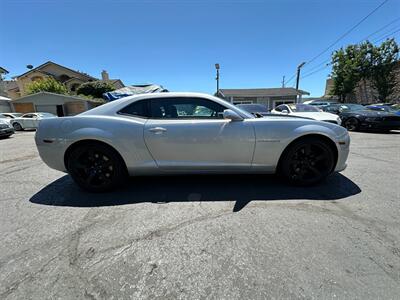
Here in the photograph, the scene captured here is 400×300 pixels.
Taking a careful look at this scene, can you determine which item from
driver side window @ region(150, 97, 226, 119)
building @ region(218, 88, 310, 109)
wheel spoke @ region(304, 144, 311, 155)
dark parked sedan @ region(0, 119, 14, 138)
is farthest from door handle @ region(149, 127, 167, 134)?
building @ region(218, 88, 310, 109)

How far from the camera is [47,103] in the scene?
2164cm

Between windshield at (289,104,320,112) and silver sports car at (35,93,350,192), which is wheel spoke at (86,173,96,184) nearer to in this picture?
silver sports car at (35,93,350,192)

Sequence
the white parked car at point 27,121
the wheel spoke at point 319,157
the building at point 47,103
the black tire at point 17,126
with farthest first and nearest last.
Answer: the building at point 47,103, the black tire at point 17,126, the white parked car at point 27,121, the wheel spoke at point 319,157

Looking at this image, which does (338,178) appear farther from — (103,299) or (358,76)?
(358,76)

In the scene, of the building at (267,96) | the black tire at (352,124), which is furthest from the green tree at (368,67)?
the black tire at (352,124)

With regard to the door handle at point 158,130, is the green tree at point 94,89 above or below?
above

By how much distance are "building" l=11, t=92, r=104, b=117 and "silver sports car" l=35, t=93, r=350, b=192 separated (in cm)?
2297

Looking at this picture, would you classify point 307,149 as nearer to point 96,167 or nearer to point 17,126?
point 96,167

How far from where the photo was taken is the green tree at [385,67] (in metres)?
22.0

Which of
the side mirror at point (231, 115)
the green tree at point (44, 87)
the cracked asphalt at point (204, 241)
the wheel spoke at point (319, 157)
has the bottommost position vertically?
the cracked asphalt at point (204, 241)

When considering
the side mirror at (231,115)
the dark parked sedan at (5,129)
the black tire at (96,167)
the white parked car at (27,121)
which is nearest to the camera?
the side mirror at (231,115)

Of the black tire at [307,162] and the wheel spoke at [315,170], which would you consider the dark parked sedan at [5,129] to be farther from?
the wheel spoke at [315,170]

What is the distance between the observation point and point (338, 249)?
1.77 meters

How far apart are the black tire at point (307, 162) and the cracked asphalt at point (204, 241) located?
174 mm
